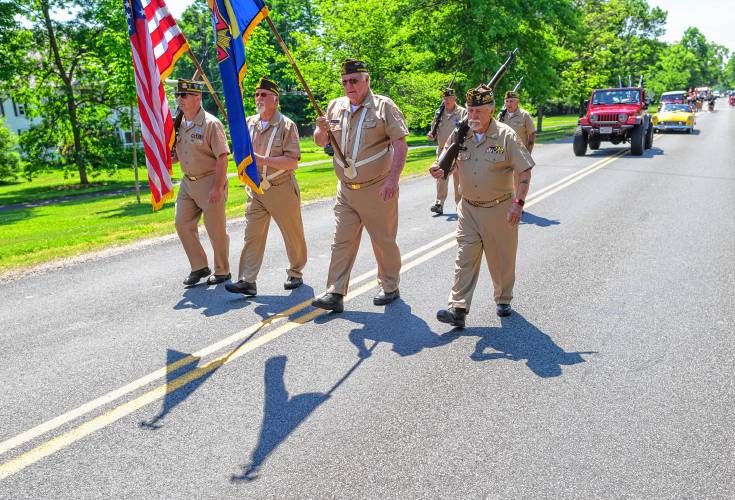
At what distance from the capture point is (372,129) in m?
5.52

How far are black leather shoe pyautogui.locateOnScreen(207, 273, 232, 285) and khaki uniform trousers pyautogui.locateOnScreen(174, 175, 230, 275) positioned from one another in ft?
0.12

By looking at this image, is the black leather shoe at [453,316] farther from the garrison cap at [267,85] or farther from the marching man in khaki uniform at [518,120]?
the marching man in khaki uniform at [518,120]

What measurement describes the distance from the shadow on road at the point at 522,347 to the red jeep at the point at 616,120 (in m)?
17.2

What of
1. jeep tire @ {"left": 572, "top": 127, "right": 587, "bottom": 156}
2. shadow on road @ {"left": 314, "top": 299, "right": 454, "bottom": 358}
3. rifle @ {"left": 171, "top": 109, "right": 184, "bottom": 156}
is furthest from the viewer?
jeep tire @ {"left": 572, "top": 127, "right": 587, "bottom": 156}

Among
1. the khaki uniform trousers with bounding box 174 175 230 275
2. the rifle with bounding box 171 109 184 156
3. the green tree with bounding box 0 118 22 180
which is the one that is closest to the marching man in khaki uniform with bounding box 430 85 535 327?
the khaki uniform trousers with bounding box 174 175 230 275

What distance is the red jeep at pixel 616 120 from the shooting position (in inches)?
802

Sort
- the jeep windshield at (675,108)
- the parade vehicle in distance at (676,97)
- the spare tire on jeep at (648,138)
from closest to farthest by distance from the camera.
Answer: the spare tire on jeep at (648,138), the jeep windshield at (675,108), the parade vehicle in distance at (676,97)

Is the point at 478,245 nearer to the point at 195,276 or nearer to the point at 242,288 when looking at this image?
the point at 242,288

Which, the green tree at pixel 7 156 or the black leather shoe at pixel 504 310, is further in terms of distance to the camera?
the green tree at pixel 7 156

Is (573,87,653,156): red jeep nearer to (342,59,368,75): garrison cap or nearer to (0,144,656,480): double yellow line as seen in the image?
(0,144,656,480): double yellow line

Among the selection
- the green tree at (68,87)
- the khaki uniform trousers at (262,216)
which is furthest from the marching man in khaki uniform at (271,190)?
the green tree at (68,87)

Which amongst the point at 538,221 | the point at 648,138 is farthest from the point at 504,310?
the point at 648,138

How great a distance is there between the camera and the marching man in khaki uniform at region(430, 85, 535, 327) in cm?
510

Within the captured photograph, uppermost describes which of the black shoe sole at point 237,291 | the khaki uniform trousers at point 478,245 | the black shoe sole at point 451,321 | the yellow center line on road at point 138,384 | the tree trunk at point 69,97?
the tree trunk at point 69,97
